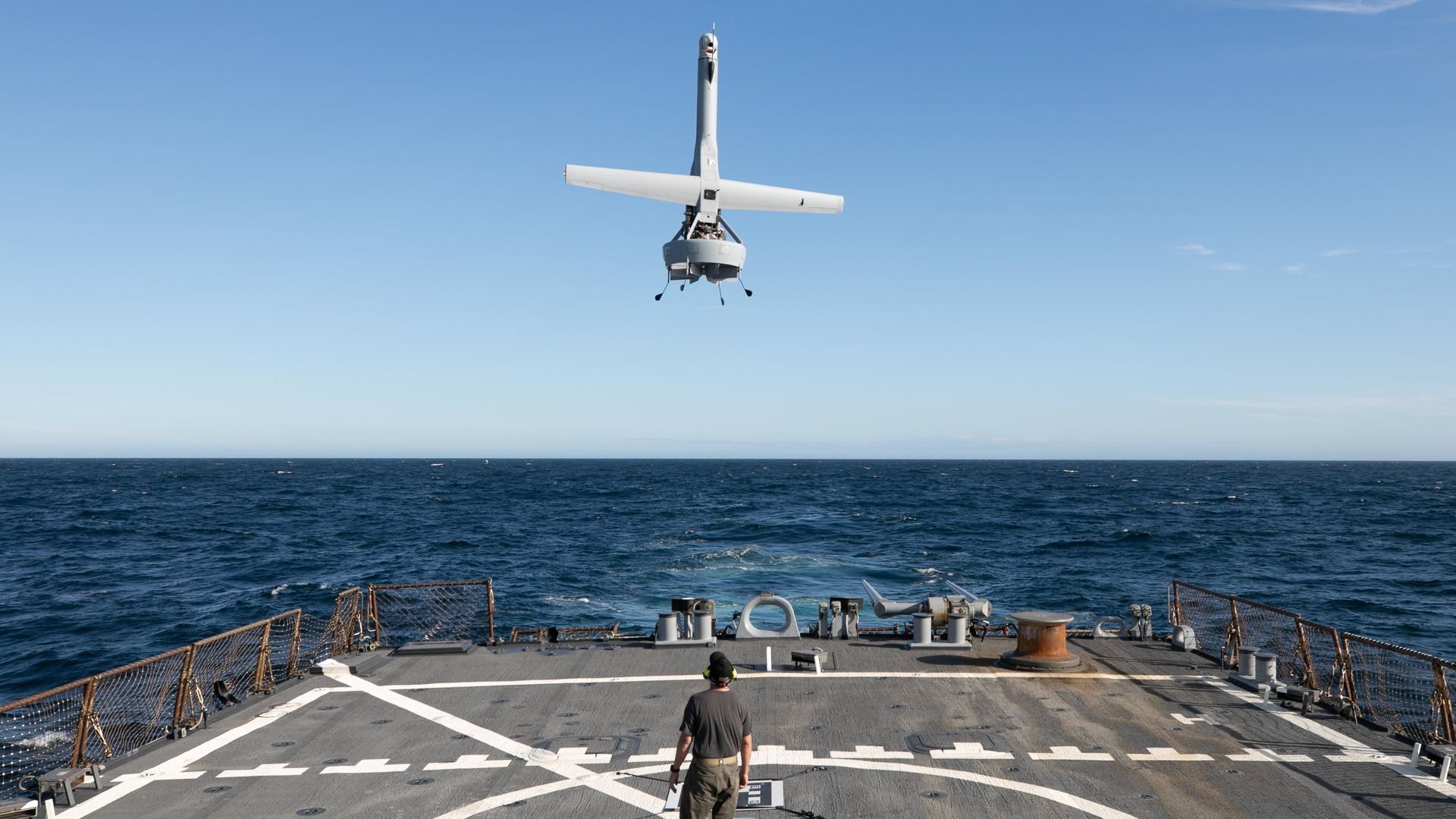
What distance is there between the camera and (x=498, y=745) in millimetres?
15523

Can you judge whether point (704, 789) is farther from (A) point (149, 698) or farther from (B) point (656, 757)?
(A) point (149, 698)

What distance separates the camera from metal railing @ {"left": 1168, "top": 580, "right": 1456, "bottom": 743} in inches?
640

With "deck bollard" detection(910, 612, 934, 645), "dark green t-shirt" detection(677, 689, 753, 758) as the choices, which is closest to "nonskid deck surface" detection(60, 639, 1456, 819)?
"deck bollard" detection(910, 612, 934, 645)

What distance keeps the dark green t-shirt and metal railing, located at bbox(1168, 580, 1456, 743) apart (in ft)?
38.4

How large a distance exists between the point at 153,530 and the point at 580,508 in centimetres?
4973

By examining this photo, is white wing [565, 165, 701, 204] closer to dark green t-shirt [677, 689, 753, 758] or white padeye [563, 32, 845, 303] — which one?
white padeye [563, 32, 845, 303]

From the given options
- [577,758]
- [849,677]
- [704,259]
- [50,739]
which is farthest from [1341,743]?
[50,739]

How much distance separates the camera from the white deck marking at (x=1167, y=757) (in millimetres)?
14523

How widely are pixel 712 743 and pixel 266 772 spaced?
29.2 ft

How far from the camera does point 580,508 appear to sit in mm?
122750

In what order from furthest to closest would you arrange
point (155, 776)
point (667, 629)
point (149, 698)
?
point (149, 698), point (667, 629), point (155, 776)

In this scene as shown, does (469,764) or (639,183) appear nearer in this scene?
(469,764)

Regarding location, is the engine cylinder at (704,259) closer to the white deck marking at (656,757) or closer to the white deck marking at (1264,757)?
the white deck marking at (656,757)

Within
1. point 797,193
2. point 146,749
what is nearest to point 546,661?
point 146,749
